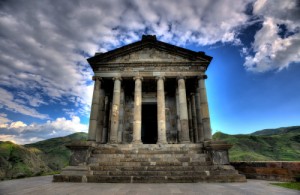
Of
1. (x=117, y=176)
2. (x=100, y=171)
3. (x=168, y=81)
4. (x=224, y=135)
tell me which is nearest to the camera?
(x=117, y=176)

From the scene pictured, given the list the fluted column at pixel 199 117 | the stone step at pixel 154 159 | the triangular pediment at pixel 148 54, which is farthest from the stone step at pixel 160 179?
the triangular pediment at pixel 148 54

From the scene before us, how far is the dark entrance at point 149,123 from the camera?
16844mm

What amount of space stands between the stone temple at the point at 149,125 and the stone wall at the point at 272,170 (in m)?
1.65

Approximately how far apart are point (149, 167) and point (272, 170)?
624 cm

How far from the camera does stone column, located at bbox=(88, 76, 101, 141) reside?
12.1 metres

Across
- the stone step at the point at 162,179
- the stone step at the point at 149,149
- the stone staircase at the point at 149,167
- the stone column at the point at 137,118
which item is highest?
the stone column at the point at 137,118

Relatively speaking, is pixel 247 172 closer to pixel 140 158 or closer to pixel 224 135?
pixel 140 158

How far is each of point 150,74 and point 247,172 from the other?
9.39 metres

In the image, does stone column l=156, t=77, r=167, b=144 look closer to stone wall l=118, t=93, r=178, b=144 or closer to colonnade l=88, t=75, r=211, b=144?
colonnade l=88, t=75, r=211, b=144

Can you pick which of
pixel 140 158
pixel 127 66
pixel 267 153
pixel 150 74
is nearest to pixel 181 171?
pixel 140 158

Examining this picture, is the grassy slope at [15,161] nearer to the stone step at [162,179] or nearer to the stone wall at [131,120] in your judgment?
the stone step at [162,179]

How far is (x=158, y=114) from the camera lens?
12695 millimetres

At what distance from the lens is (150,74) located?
541 inches

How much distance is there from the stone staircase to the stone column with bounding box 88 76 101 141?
170 centimetres
